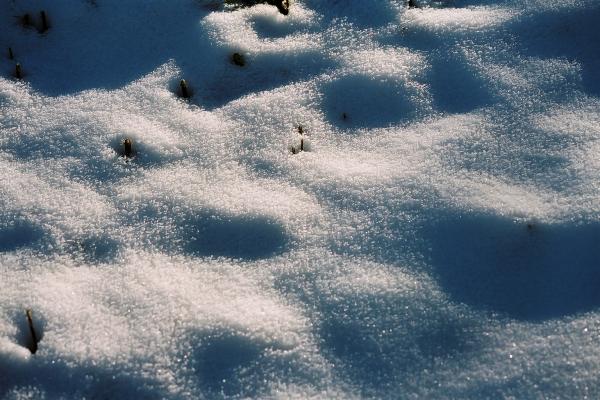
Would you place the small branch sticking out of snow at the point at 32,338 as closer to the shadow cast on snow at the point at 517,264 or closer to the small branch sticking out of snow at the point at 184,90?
the small branch sticking out of snow at the point at 184,90

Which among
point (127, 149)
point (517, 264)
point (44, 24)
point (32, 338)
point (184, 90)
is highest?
point (44, 24)

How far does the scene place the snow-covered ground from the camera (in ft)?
7.13

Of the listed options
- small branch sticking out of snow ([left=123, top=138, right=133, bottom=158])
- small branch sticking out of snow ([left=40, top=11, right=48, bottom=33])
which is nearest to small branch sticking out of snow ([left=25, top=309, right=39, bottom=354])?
small branch sticking out of snow ([left=123, top=138, right=133, bottom=158])

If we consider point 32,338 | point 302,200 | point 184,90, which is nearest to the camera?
point 32,338

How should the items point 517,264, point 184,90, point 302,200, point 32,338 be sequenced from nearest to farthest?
point 32,338
point 517,264
point 302,200
point 184,90

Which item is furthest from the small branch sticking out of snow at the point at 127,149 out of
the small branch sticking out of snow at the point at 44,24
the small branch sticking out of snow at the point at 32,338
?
the small branch sticking out of snow at the point at 44,24

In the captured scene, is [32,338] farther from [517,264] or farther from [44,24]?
[44,24]

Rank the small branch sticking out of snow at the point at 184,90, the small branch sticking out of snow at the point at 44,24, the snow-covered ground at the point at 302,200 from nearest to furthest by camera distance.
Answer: the snow-covered ground at the point at 302,200, the small branch sticking out of snow at the point at 184,90, the small branch sticking out of snow at the point at 44,24

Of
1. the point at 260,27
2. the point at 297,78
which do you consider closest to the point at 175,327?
the point at 297,78

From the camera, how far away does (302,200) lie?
2656 mm

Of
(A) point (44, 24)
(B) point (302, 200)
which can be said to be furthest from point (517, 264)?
(A) point (44, 24)

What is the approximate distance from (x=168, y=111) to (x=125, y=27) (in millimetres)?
692

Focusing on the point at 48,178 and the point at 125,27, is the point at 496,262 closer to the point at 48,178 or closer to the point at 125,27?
the point at 48,178

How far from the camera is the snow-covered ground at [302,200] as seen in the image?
2.17m
